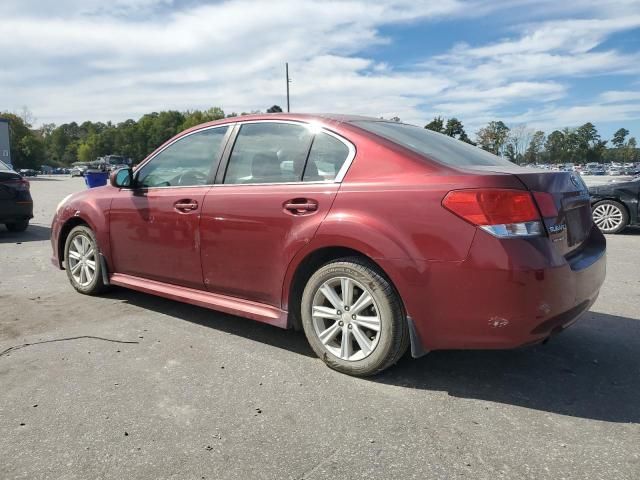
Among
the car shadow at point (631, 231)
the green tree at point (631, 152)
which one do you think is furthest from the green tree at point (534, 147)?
the car shadow at point (631, 231)

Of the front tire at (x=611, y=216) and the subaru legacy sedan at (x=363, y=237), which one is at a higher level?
the subaru legacy sedan at (x=363, y=237)

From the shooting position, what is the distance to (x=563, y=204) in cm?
314

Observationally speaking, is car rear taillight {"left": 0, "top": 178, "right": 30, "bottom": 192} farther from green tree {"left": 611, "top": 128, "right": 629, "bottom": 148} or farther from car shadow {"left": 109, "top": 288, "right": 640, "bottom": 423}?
green tree {"left": 611, "top": 128, "right": 629, "bottom": 148}

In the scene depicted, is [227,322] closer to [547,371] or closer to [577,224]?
[547,371]

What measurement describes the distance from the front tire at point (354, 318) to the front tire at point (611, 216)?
8403 mm

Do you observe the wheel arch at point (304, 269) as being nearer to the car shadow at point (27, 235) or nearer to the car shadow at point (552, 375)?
the car shadow at point (552, 375)

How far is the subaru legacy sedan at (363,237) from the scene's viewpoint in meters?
2.84

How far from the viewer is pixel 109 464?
240 centimetres

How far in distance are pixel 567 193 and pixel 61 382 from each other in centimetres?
324

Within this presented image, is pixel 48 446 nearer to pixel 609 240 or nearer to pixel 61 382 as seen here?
pixel 61 382

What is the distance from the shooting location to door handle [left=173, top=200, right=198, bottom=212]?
407 centimetres

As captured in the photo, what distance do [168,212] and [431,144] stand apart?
2079 millimetres

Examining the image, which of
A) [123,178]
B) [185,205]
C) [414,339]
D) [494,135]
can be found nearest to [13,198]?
[123,178]

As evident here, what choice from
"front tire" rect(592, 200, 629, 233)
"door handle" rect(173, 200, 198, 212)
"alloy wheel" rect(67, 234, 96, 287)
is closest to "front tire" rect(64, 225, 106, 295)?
"alloy wheel" rect(67, 234, 96, 287)
